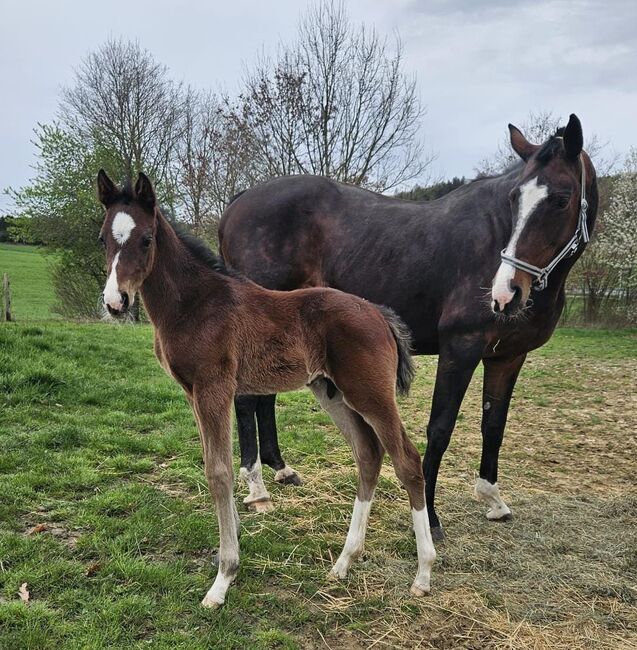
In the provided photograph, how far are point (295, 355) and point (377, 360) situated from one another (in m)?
0.43

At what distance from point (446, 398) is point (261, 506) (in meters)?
1.49

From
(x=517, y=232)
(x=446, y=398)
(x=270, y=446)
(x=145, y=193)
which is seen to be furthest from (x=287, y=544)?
(x=517, y=232)

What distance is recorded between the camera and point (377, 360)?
2695 millimetres

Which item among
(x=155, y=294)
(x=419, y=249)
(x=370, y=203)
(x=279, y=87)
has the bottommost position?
(x=155, y=294)

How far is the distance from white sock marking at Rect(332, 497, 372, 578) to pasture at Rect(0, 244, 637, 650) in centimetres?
7

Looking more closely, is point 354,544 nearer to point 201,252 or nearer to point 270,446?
point 270,446

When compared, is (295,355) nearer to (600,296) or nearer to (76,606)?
(76,606)

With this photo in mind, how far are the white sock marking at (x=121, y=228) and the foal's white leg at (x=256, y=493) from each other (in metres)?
1.98

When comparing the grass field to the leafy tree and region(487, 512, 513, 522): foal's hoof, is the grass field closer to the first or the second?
region(487, 512, 513, 522): foal's hoof

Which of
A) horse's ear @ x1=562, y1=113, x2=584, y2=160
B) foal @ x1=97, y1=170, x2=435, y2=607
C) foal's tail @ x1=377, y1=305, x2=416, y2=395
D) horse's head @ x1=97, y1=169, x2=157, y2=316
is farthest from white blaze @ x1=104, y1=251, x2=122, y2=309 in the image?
horse's ear @ x1=562, y1=113, x2=584, y2=160

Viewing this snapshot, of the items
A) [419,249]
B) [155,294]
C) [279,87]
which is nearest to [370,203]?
[419,249]

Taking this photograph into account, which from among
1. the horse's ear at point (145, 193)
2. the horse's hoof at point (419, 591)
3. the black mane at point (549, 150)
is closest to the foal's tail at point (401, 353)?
the horse's hoof at point (419, 591)

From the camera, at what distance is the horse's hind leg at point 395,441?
8.74 ft

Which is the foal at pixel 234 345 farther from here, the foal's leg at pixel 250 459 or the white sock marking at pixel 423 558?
the foal's leg at pixel 250 459
